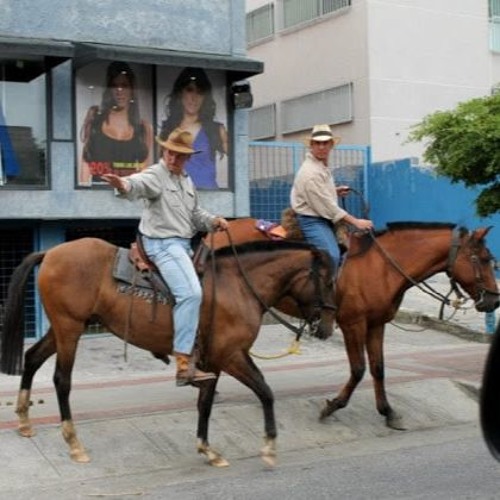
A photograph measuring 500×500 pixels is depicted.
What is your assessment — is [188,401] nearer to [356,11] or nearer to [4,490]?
[4,490]

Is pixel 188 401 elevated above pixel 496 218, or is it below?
below

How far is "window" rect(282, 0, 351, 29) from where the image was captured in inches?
902

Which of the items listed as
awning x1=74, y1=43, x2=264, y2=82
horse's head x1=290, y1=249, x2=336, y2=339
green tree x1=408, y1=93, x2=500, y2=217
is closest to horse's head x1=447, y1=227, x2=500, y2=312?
horse's head x1=290, y1=249, x2=336, y2=339

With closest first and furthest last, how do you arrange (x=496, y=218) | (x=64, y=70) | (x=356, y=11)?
(x=64, y=70) → (x=496, y=218) → (x=356, y=11)

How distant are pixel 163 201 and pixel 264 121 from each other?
1836 centimetres

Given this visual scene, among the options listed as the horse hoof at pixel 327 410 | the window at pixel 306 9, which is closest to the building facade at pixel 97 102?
the horse hoof at pixel 327 410

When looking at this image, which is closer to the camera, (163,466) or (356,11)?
(163,466)

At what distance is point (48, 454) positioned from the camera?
23.4ft

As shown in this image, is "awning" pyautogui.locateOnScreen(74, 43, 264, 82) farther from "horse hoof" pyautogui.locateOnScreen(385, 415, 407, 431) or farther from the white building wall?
the white building wall

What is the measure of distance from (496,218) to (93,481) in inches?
548

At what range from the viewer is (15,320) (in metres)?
7.51

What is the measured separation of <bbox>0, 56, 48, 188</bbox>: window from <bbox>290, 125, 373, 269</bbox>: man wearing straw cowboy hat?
566 cm

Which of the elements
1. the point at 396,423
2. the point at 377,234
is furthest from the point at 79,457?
the point at 377,234

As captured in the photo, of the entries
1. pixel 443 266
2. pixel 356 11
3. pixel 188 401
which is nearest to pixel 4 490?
pixel 188 401
